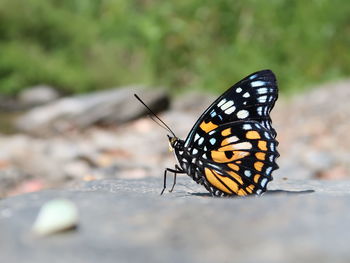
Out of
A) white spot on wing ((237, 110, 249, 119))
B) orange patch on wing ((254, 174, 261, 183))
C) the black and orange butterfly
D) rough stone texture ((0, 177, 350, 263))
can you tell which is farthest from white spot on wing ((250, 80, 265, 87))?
rough stone texture ((0, 177, 350, 263))

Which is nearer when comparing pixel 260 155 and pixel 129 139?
pixel 260 155

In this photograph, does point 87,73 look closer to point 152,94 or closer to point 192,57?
point 192,57

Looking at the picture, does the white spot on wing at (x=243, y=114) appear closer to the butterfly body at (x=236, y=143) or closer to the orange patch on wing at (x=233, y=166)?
the butterfly body at (x=236, y=143)

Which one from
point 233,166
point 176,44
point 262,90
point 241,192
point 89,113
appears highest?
point 176,44

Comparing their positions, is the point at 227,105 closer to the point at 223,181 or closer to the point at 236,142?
the point at 236,142

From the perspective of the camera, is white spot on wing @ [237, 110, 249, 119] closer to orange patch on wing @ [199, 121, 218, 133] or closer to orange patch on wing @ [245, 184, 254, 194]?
orange patch on wing @ [199, 121, 218, 133]

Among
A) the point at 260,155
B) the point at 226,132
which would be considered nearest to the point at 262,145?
the point at 260,155
